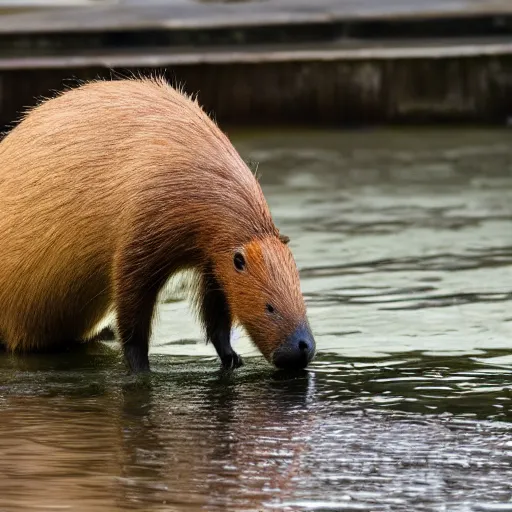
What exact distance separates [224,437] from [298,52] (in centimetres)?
900

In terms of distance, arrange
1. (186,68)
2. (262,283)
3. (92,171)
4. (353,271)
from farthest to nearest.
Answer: (186,68) < (353,271) < (92,171) < (262,283)

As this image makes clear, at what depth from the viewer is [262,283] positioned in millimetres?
5824

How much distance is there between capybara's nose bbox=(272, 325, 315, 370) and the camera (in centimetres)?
573

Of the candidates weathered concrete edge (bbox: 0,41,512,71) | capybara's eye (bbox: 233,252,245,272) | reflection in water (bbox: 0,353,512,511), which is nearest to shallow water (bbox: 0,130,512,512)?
reflection in water (bbox: 0,353,512,511)

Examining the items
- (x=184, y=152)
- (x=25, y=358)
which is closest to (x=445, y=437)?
(x=184, y=152)

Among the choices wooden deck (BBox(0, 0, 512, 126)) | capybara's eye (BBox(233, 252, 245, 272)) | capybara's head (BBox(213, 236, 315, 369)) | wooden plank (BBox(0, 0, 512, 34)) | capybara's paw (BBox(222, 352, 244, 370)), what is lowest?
capybara's paw (BBox(222, 352, 244, 370))

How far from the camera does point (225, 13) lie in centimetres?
1614

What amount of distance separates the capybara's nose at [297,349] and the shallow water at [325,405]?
130mm

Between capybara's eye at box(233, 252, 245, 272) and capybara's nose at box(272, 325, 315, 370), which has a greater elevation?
capybara's eye at box(233, 252, 245, 272)

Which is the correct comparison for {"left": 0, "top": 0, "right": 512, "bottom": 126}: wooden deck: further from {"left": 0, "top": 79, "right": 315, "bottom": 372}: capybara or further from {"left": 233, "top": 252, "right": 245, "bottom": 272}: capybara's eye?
{"left": 233, "top": 252, "right": 245, "bottom": 272}: capybara's eye

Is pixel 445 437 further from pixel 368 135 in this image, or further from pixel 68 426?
pixel 368 135

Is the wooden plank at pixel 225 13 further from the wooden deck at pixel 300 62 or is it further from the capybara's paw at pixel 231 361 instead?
the capybara's paw at pixel 231 361

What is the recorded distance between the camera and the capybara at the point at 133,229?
5.89 meters

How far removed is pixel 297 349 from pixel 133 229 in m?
0.86
